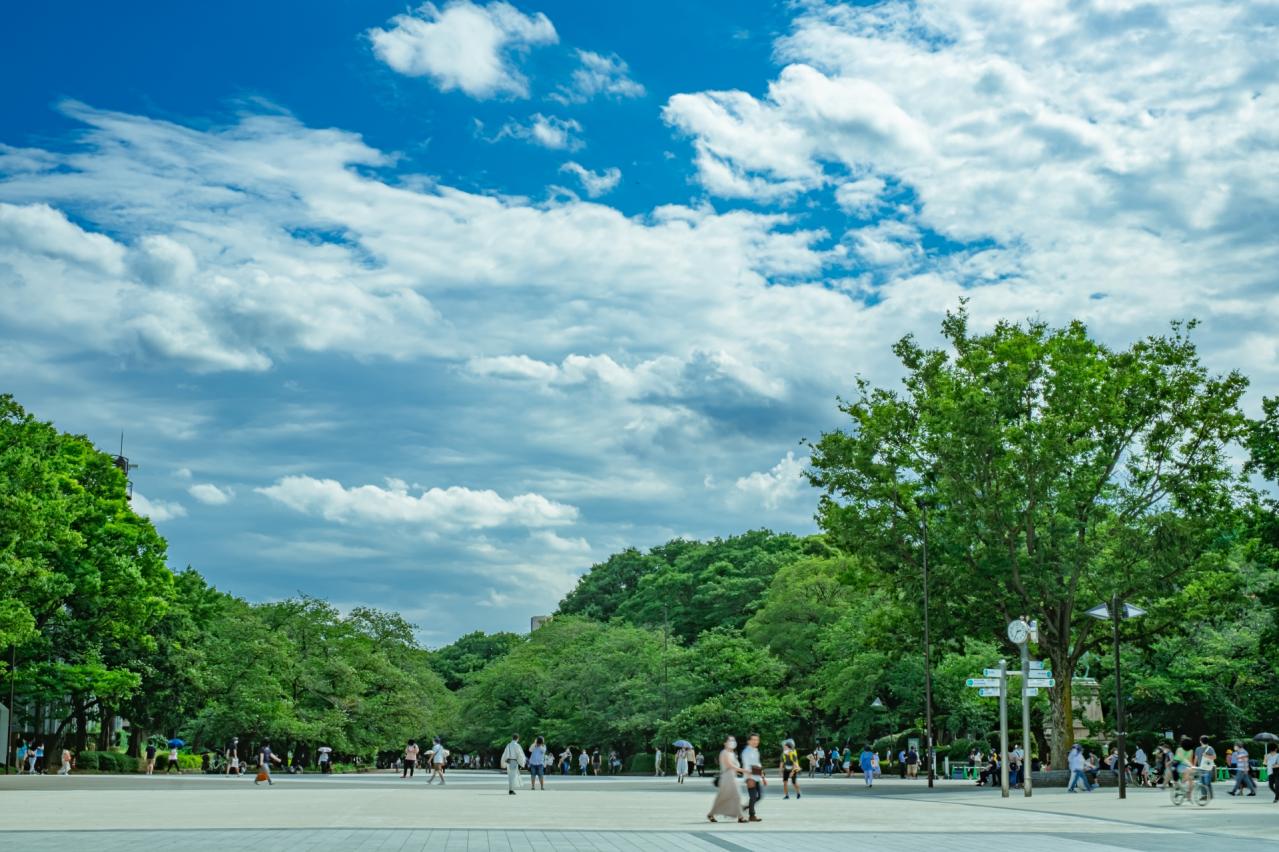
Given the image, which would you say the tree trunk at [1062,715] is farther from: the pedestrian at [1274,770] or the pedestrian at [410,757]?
the pedestrian at [410,757]

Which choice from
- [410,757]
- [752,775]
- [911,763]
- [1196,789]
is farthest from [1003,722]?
[410,757]

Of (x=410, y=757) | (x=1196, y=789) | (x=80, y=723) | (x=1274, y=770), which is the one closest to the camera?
(x=1196, y=789)

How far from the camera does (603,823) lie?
22172mm

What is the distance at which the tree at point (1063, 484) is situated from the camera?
134ft

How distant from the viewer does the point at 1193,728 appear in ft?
193

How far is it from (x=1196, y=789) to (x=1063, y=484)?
1419cm

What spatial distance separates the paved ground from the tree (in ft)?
26.5

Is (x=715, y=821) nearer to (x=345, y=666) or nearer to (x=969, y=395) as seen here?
(x=969, y=395)

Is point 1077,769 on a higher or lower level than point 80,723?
higher

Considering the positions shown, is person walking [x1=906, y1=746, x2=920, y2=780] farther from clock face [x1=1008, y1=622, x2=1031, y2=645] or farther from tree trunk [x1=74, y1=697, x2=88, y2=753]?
tree trunk [x1=74, y1=697, x2=88, y2=753]

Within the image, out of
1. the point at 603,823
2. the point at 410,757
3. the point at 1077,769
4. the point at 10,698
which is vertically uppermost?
the point at 10,698

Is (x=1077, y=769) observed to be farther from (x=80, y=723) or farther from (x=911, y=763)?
(x=80, y=723)

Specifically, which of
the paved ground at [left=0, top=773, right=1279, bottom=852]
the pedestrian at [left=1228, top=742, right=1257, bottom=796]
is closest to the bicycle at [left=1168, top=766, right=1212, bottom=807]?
the paved ground at [left=0, top=773, right=1279, bottom=852]

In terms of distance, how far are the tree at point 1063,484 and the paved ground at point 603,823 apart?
8.08 meters
